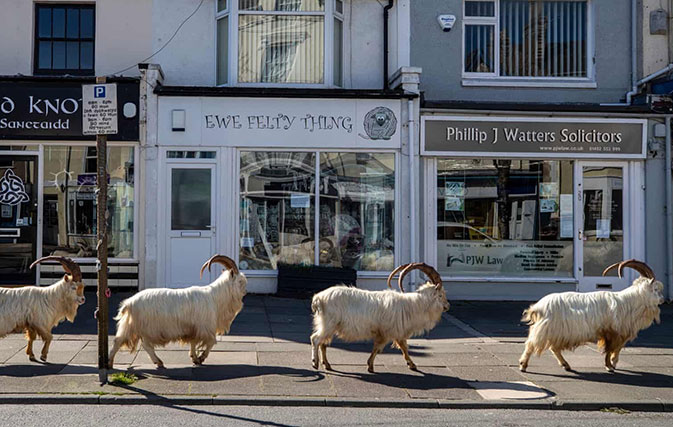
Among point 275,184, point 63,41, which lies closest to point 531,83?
point 275,184

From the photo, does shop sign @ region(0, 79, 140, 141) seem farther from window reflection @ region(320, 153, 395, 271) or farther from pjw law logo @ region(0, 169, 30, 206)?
window reflection @ region(320, 153, 395, 271)

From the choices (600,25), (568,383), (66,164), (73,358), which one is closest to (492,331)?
(568,383)

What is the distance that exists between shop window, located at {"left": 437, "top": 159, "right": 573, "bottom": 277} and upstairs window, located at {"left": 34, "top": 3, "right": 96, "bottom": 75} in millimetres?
7751

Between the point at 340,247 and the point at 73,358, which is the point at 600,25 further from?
the point at 73,358

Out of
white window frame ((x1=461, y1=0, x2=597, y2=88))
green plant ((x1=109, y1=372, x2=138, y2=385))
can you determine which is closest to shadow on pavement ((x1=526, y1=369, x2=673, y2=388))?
green plant ((x1=109, y1=372, x2=138, y2=385))

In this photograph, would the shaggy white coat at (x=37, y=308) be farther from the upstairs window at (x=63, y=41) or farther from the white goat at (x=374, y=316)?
the upstairs window at (x=63, y=41)

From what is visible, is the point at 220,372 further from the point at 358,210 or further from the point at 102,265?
the point at 358,210

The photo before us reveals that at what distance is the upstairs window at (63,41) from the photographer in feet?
45.1

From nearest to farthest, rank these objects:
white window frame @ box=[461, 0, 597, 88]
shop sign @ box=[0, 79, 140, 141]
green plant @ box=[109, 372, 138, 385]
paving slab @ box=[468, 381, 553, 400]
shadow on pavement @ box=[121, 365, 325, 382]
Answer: paving slab @ box=[468, 381, 553, 400], green plant @ box=[109, 372, 138, 385], shadow on pavement @ box=[121, 365, 325, 382], shop sign @ box=[0, 79, 140, 141], white window frame @ box=[461, 0, 597, 88]

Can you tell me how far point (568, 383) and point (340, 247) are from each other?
653 centimetres

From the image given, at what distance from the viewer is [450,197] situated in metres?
13.7

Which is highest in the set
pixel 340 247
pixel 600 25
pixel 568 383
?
pixel 600 25

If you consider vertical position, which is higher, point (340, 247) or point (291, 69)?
point (291, 69)

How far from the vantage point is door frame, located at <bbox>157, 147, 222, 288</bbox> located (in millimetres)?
12891
